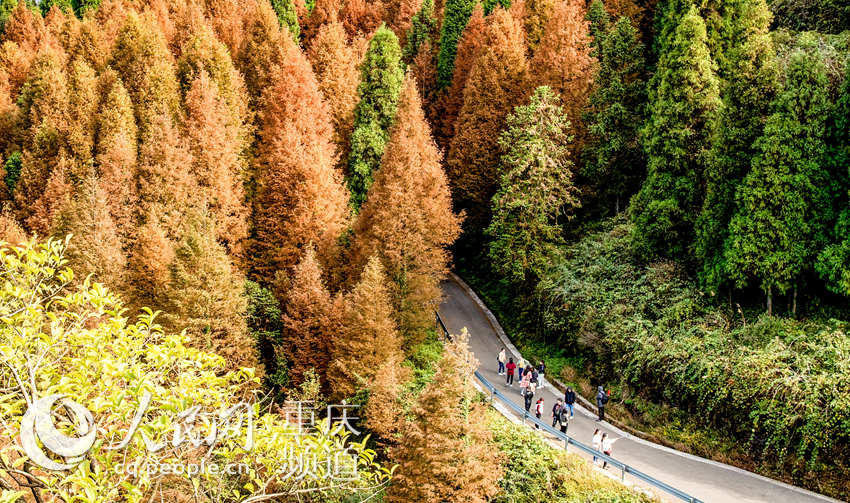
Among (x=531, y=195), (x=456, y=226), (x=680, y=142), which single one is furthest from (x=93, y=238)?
(x=680, y=142)

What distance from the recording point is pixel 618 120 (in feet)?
109

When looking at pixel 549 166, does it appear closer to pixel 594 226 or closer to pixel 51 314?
pixel 594 226

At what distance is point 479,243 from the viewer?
41.5 meters

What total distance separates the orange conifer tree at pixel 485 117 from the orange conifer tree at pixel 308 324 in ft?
45.0

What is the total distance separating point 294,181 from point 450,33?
23759mm

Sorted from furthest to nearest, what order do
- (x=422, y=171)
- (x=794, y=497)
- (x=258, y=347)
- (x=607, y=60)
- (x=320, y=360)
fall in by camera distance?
(x=607, y=60), (x=422, y=171), (x=258, y=347), (x=320, y=360), (x=794, y=497)

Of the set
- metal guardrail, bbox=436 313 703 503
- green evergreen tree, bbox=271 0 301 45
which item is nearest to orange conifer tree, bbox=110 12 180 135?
green evergreen tree, bbox=271 0 301 45

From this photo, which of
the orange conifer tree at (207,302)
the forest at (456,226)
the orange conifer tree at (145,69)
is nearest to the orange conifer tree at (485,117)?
the forest at (456,226)

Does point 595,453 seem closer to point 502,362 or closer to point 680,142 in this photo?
point 502,362

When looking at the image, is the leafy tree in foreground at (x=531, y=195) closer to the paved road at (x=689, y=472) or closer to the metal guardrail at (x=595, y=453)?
the paved road at (x=689, y=472)

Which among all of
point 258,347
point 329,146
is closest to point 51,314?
point 258,347

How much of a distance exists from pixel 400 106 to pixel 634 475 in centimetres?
2184

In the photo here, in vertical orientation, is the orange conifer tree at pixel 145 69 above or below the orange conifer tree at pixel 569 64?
below

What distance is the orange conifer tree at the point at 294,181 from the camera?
32.8m
